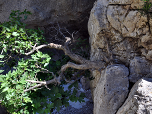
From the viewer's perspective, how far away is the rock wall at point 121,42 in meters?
2.04

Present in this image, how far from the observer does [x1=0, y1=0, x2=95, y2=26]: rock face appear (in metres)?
3.71

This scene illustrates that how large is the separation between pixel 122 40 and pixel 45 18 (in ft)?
8.33

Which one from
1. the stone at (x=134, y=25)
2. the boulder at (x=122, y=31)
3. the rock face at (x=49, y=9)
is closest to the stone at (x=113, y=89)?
the boulder at (x=122, y=31)

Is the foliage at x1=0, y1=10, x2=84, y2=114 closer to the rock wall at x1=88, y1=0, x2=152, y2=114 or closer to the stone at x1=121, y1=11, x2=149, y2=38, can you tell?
the rock wall at x1=88, y1=0, x2=152, y2=114

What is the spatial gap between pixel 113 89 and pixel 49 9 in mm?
2966

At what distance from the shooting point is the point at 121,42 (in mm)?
2367

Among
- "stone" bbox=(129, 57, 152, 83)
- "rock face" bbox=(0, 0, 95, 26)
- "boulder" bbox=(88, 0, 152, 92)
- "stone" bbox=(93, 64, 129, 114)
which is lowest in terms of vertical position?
"stone" bbox=(93, 64, 129, 114)

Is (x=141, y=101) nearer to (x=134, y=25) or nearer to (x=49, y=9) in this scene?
(x=134, y=25)

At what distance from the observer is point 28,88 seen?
2449 mm

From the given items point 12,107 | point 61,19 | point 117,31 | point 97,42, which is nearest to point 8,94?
point 12,107

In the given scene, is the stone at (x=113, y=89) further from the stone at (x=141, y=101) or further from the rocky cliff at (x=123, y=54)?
the stone at (x=141, y=101)

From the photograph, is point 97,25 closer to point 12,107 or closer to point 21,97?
point 21,97

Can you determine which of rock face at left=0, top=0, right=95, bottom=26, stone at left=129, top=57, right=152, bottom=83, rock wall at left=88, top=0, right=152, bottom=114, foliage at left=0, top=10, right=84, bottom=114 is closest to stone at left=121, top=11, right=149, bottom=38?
rock wall at left=88, top=0, right=152, bottom=114

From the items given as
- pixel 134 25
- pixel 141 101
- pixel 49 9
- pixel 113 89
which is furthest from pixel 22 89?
pixel 49 9
